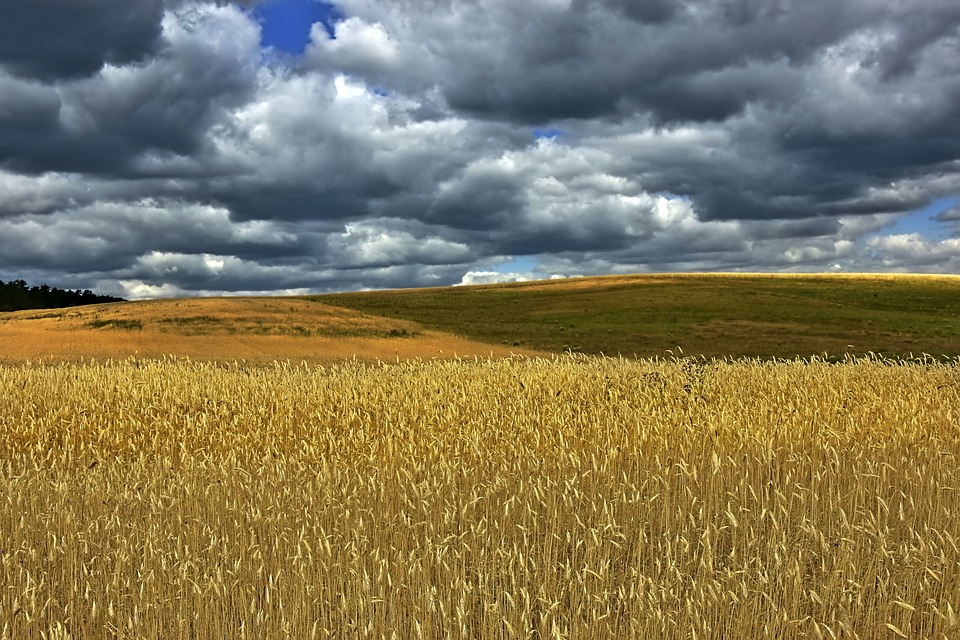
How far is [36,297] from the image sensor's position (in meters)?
84.2

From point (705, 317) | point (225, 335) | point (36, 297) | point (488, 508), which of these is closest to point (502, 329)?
point (705, 317)

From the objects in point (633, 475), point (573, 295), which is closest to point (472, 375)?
point (633, 475)

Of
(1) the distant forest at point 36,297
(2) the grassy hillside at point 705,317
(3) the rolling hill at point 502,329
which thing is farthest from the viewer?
(1) the distant forest at point 36,297

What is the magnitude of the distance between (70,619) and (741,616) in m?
3.98

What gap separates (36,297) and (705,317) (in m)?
76.9

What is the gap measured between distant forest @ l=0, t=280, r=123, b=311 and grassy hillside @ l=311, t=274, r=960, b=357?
3246 centimetres

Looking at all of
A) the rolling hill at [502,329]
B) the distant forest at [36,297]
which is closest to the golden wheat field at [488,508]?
the rolling hill at [502,329]

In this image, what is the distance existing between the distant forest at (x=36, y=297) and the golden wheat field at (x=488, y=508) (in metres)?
76.5

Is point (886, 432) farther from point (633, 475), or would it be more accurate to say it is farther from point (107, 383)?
point (107, 383)

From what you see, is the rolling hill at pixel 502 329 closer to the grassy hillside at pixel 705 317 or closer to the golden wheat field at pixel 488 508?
the grassy hillside at pixel 705 317

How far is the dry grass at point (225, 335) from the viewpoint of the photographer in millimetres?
28016

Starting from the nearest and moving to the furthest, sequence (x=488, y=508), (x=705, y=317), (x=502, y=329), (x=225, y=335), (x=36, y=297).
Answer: (x=488, y=508)
(x=225, y=335)
(x=502, y=329)
(x=705, y=317)
(x=36, y=297)

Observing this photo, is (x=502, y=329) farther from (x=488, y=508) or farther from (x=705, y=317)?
(x=488, y=508)

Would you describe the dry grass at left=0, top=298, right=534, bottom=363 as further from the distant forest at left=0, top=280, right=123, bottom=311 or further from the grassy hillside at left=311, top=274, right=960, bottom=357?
the distant forest at left=0, top=280, right=123, bottom=311
